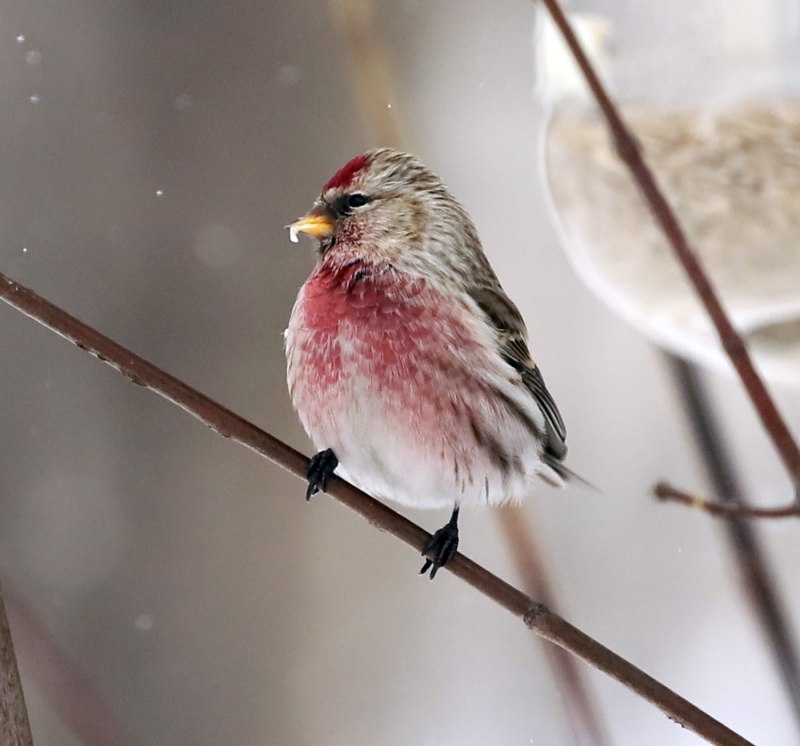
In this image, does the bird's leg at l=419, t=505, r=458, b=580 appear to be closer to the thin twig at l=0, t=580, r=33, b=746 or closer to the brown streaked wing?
the brown streaked wing

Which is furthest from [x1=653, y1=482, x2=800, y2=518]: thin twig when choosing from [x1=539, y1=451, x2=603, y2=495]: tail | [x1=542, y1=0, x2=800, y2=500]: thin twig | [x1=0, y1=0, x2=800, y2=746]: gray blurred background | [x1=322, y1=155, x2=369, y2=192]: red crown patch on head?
[x1=0, y1=0, x2=800, y2=746]: gray blurred background

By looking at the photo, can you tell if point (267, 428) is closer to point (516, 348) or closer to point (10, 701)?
point (516, 348)

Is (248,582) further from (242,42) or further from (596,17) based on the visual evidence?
(596,17)

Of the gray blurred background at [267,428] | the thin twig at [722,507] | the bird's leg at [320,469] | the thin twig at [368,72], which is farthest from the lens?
the gray blurred background at [267,428]

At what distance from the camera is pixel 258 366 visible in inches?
72.1

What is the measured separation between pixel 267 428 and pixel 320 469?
2.56 ft

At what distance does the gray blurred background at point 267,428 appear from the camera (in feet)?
5.99

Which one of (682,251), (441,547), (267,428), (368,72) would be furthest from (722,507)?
(267,428)

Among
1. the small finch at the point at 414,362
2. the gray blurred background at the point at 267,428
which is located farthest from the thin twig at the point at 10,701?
the gray blurred background at the point at 267,428

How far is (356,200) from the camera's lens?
92 cm

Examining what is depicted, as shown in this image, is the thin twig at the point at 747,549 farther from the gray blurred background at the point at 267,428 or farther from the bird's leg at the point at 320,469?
the gray blurred background at the point at 267,428

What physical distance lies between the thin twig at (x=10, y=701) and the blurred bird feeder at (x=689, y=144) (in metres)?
0.66

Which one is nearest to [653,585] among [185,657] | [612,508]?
[612,508]

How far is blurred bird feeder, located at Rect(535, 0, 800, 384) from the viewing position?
104cm
